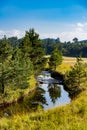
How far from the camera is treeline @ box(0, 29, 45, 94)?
35.8m

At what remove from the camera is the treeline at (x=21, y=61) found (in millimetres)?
35750

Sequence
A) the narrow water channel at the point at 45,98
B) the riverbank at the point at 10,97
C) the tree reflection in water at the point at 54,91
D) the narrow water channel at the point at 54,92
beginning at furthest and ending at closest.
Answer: the tree reflection in water at the point at 54,91 → the narrow water channel at the point at 54,92 → the riverbank at the point at 10,97 → the narrow water channel at the point at 45,98

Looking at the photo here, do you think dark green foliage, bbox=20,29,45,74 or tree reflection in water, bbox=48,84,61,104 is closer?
tree reflection in water, bbox=48,84,61,104

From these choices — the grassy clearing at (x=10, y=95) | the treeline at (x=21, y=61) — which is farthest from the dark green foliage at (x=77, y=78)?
the grassy clearing at (x=10, y=95)

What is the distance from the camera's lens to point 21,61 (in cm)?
4047

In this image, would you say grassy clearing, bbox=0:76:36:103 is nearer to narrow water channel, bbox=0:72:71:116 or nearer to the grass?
narrow water channel, bbox=0:72:71:116

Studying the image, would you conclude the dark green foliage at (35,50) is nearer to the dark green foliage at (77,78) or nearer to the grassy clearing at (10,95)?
the dark green foliage at (77,78)

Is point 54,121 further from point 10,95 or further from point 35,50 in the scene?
point 35,50

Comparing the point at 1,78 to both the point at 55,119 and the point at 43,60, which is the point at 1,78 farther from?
the point at 55,119

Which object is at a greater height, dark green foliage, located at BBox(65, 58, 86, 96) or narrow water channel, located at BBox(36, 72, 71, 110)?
dark green foliage, located at BBox(65, 58, 86, 96)

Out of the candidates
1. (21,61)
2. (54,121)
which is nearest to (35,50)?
(21,61)

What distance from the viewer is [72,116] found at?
9477 millimetres

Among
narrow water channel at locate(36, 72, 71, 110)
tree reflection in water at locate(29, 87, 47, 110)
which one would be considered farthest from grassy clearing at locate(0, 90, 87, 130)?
narrow water channel at locate(36, 72, 71, 110)

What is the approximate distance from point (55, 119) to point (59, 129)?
1.26 meters
